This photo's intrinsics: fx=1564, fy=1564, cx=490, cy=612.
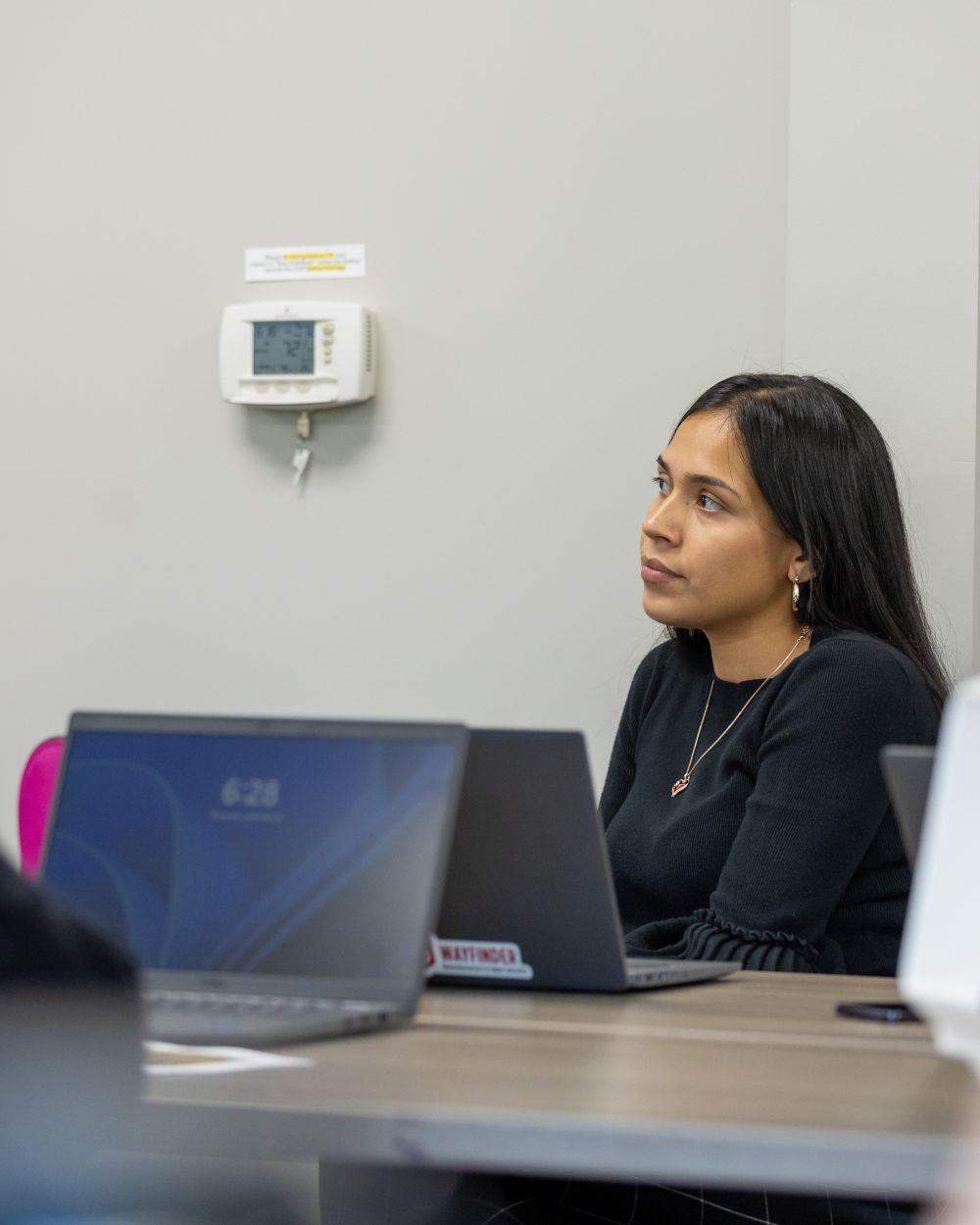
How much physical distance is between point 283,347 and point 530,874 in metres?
1.47

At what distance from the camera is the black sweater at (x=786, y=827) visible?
1.88 metres

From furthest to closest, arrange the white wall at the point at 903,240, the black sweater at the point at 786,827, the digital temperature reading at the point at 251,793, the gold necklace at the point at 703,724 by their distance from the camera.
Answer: the white wall at the point at 903,240 → the gold necklace at the point at 703,724 → the black sweater at the point at 786,827 → the digital temperature reading at the point at 251,793

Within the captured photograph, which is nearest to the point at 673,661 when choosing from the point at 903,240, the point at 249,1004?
the point at 903,240

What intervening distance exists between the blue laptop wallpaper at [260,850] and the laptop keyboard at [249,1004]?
0.08ft

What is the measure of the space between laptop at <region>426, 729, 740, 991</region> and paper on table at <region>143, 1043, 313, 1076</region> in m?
0.41

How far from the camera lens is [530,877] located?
4.67ft

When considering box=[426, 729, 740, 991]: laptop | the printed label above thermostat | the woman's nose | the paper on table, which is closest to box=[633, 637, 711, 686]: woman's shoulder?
the woman's nose

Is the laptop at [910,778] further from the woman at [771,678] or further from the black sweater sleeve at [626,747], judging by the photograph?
the black sweater sleeve at [626,747]

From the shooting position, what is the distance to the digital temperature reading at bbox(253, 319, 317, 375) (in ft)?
8.71

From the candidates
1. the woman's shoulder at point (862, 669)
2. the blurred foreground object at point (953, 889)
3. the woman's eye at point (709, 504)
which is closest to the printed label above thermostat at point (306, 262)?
the woman's eye at point (709, 504)

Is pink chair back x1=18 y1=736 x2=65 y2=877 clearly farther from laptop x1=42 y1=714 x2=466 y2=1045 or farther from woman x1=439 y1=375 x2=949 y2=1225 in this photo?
laptop x1=42 y1=714 x2=466 y2=1045

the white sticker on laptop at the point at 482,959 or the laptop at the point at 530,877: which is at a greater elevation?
the laptop at the point at 530,877

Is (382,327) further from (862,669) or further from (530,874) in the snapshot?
(530,874)

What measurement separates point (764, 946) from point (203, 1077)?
3.34 ft
